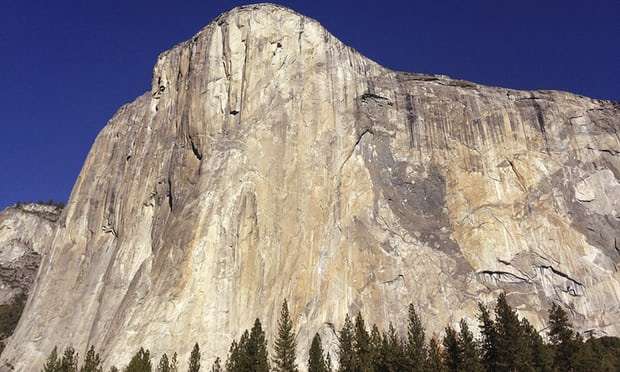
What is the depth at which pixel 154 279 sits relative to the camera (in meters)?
42.1

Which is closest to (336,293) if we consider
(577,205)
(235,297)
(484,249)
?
(235,297)

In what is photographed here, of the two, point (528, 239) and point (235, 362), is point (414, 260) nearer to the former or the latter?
point (528, 239)

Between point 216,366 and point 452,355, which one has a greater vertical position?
point 216,366

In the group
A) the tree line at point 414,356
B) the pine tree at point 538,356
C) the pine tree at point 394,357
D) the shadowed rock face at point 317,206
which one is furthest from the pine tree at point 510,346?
the shadowed rock face at point 317,206

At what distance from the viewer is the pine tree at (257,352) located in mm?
32656

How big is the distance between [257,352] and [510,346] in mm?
14193

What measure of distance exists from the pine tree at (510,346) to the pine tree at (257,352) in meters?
13.2

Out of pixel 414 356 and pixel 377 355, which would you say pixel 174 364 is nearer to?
pixel 377 355

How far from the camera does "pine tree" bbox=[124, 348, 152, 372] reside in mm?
33500

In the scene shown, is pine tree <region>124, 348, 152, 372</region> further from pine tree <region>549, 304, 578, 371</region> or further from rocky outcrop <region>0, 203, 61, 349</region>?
rocky outcrop <region>0, 203, 61, 349</region>

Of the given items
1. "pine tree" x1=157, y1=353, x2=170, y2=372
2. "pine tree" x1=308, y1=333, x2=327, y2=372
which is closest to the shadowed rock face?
"pine tree" x1=157, y1=353, x2=170, y2=372

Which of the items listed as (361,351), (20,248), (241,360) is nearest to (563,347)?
(361,351)

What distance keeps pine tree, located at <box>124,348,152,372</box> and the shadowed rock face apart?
216 cm

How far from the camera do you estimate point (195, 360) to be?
35.3 m
